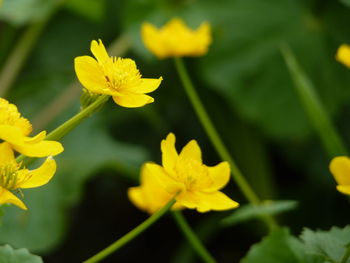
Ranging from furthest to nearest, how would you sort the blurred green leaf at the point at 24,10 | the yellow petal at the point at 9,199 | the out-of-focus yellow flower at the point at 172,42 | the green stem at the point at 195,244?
the blurred green leaf at the point at 24,10, the out-of-focus yellow flower at the point at 172,42, the green stem at the point at 195,244, the yellow petal at the point at 9,199

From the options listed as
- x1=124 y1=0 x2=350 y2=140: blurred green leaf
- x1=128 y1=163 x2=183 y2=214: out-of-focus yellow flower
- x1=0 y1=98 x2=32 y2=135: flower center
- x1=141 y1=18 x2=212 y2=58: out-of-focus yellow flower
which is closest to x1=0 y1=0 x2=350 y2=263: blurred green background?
x1=124 y1=0 x2=350 y2=140: blurred green leaf

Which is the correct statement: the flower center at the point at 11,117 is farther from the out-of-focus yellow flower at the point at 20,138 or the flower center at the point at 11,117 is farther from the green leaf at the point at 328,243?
the green leaf at the point at 328,243

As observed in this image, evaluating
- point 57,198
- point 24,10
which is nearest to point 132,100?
point 57,198

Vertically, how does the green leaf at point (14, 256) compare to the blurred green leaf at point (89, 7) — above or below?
below

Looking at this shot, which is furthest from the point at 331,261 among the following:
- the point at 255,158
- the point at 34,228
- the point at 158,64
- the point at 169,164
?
the point at 158,64

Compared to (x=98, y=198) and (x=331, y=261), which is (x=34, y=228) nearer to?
(x=98, y=198)

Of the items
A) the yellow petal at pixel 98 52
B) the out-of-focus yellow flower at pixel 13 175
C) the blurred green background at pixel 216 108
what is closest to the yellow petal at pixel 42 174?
the out-of-focus yellow flower at pixel 13 175
